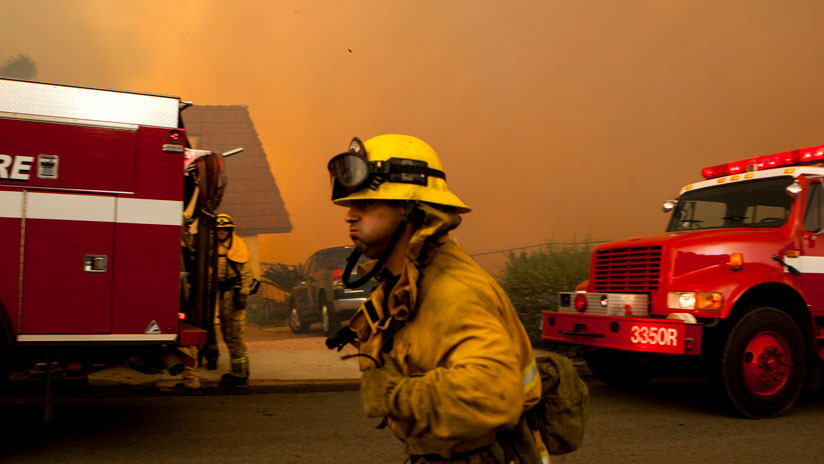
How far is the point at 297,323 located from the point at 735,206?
8.79m

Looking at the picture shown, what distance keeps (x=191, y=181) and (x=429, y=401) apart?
6.17 meters

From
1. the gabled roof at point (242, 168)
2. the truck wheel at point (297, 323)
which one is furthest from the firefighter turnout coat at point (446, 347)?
the gabled roof at point (242, 168)

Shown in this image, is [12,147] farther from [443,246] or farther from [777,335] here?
[777,335]

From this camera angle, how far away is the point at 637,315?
7078 millimetres

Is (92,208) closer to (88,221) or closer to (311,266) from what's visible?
(88,221)

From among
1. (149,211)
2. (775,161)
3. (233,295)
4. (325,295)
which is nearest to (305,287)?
(325,295)

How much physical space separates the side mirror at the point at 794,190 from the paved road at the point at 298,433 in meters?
2.11

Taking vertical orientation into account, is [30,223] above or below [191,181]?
below

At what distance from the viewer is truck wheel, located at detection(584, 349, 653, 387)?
27.1 ft

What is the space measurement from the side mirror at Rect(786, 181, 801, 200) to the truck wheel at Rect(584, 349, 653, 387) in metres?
2.31

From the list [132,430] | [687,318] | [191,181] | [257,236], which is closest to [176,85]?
[257,236]

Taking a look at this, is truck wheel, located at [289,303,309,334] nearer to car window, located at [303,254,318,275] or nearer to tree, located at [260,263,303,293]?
car window, located at [303,254,318,275]

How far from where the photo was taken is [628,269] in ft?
24.3

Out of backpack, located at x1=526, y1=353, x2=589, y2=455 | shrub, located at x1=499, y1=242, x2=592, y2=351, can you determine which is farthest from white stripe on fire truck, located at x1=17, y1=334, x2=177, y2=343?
shrub, located at x1=499, y1=242, x2=592, y2=351
